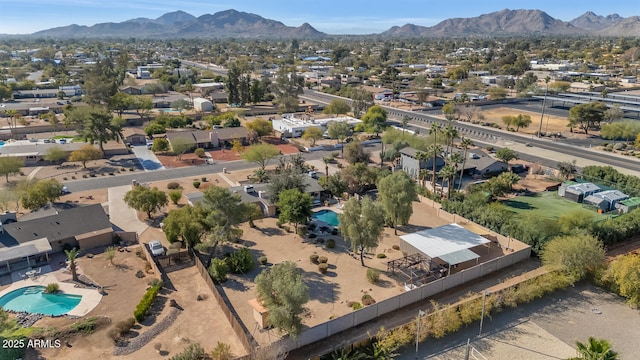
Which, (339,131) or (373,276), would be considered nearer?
(373,276)

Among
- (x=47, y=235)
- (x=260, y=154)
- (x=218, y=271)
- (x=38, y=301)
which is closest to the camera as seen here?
(x=38, y=301)

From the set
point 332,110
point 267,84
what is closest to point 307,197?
point 332,110

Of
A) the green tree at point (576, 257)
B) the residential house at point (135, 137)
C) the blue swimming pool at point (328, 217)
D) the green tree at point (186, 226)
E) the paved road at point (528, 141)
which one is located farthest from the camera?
the residential house at point (135, 137)

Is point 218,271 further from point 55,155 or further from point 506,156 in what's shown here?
point 506,156

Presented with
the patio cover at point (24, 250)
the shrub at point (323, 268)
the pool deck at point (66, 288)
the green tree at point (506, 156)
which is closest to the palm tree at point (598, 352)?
the shrub at point (323, 268)

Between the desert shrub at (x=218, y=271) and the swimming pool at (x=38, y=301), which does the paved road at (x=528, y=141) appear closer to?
the desert shrub at (x=218, y=271)

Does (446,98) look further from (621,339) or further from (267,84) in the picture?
(621,339)

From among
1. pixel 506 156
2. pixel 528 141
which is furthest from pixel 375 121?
pixel 506 156
